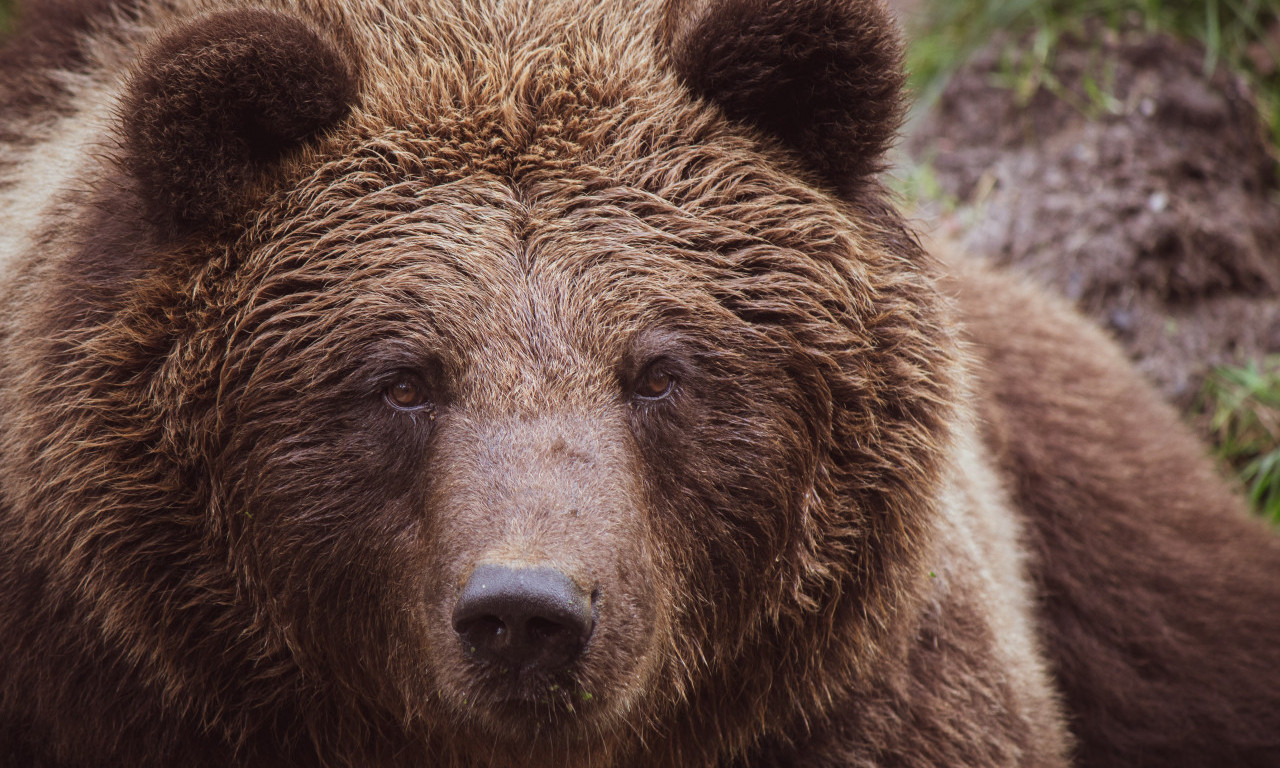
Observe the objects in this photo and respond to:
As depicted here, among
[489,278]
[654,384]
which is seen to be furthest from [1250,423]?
[489,278]

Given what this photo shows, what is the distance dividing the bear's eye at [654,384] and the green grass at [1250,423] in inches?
176

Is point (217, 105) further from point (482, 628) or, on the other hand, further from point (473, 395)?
point (482, 628)

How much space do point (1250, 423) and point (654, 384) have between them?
475cm

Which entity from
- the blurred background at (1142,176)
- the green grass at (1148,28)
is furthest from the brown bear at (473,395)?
the green grass at (1148,28)

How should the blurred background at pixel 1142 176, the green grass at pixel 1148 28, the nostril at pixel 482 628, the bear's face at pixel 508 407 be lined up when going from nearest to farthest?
1. the nostril at pixel 482 628
2. the bear's face at pixel 508 407
3. the blurred background at pixel 1142 176
4. the green grass at pixel 1148 28

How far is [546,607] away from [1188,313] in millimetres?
5643

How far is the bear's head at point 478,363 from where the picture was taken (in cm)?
352

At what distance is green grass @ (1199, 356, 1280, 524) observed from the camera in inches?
275

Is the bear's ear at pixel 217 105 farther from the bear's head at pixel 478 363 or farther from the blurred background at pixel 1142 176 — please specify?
the blurred background at pixel 1142 176

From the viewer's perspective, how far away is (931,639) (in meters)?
4.50

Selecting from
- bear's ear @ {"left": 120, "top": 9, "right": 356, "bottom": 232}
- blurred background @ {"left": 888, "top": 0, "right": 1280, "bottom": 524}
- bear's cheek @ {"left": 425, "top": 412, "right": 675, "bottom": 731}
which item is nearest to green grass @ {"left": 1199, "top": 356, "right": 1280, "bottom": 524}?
blurred background @ {"left": 888, "top": 0, "right": 1280, "bottom": 524}

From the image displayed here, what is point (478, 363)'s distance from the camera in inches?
138

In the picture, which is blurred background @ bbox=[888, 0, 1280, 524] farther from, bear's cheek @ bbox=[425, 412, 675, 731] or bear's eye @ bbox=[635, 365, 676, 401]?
bear's cheek @ bbox=[425, 412, 675, 731]

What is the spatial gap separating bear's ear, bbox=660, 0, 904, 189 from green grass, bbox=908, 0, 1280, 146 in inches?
171
